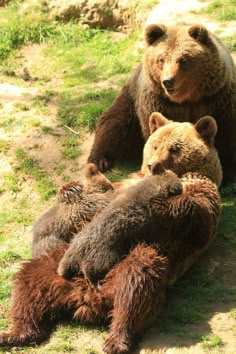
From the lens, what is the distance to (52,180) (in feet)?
28.7

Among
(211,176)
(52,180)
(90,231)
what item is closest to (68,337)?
(90,231)

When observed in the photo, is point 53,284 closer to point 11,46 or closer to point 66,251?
point 66,251

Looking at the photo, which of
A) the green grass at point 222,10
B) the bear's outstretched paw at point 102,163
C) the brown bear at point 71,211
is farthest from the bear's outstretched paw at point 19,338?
the green grass at point 222,10

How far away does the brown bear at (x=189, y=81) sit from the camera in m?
8.05

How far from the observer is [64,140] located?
935cm

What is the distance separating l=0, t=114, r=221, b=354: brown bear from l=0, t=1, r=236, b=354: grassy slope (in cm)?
17

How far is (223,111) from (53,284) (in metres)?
3.08

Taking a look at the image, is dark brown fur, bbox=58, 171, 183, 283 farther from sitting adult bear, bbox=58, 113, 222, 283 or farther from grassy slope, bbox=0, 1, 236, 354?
grassy slope, bbox=0, 1, 236, 354

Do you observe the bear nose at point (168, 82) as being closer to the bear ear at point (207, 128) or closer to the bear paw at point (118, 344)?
the bear ear at point (207, 128)

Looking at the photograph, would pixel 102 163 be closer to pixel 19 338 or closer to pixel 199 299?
pixel 199 299

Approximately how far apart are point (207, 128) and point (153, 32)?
1.66 m

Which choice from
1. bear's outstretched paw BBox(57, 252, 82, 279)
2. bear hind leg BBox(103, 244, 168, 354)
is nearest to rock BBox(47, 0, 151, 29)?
bear's outstretched paw BBox(57, 252, 82, 279)

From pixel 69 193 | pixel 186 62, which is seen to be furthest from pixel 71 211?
pixel 186 62

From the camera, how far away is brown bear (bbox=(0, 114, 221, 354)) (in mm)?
5867
